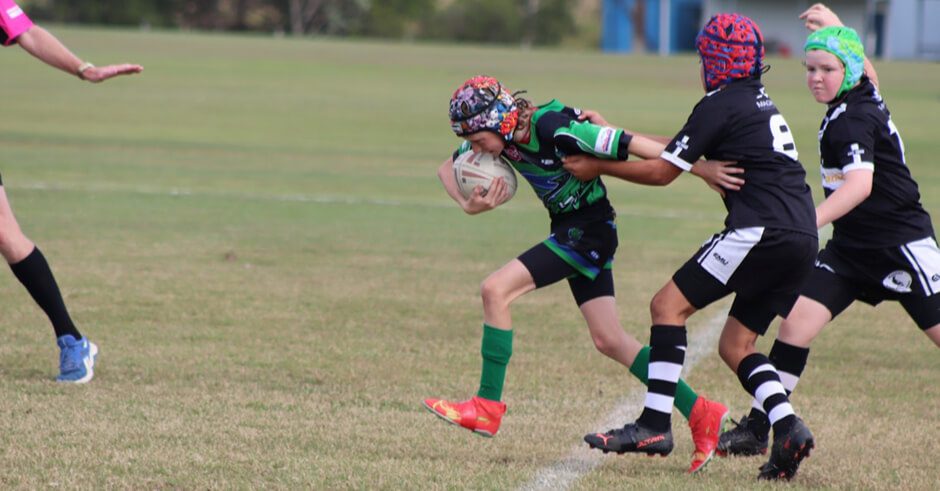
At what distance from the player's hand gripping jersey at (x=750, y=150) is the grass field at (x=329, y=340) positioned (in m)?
1.13

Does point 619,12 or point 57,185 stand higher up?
point 57,185

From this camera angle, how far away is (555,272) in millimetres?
6078

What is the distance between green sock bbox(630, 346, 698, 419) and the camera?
19.9ft

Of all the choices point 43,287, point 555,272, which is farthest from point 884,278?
point 43,287

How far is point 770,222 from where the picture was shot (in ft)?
18.3

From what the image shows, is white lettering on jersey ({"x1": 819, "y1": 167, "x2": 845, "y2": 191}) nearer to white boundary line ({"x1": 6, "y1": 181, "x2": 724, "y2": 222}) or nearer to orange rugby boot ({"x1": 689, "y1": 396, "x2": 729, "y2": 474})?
orange rugby boot ({"x1": 689, "y1": 396, "x2": 729, "y2": 474})

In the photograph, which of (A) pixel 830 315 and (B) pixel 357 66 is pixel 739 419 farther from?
(B) pixel 357 66

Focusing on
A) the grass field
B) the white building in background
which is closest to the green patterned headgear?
the grass field

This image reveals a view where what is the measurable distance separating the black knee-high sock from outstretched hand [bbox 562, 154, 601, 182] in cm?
311

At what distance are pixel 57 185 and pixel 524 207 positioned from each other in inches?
235

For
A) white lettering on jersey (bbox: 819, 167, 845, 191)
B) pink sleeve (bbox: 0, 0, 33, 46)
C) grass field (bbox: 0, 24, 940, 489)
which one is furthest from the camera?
pink sleeve (bbox: 0, 0, 33, 46)

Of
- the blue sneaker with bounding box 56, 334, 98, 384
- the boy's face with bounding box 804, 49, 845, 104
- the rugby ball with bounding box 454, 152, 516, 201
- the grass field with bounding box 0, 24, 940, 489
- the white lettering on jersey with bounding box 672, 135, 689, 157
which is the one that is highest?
the boy's face with bounding box 804, 49, 845, 104

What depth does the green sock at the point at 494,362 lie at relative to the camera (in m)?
6.09

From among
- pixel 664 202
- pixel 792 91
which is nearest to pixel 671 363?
pixel 664 202
